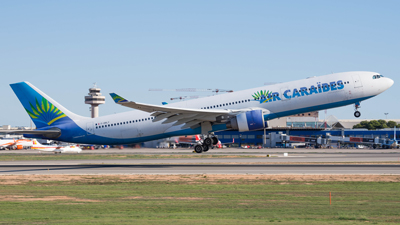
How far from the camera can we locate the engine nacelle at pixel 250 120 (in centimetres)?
4450

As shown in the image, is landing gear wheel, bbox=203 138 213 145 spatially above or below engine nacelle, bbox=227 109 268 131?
below

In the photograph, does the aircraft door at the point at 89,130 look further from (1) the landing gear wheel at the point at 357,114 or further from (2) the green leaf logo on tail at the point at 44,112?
(1) the landing gear wheel at the point at 357,114

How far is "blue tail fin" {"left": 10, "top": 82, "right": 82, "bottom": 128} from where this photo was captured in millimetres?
49594

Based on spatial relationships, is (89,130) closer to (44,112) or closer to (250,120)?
(44,112)

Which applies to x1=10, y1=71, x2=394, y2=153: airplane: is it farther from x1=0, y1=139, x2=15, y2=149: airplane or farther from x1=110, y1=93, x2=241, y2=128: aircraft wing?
x1=0, y1=139, x2=15, y2=149: airplane

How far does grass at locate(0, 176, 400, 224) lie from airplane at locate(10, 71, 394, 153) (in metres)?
14.4

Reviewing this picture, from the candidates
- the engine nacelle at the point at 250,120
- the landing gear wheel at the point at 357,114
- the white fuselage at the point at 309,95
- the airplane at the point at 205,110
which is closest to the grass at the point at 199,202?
the engine nacelle at the point at 250,120

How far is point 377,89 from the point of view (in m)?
44.9

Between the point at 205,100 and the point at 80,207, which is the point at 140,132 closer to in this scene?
the point at 205,100

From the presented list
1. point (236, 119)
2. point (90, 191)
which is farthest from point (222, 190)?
point (236, 119)

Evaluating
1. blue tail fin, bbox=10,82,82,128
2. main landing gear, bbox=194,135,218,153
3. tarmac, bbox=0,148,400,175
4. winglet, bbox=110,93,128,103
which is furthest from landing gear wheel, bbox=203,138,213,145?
blue tail fin, bbox=10,82,82,128

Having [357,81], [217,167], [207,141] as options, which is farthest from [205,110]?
[357,81]

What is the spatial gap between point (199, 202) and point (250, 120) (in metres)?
23.0

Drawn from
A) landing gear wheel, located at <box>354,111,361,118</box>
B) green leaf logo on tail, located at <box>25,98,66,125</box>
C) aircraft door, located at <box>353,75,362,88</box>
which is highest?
aircraft door, located at <box>353,75,362,88</box>
